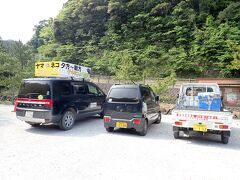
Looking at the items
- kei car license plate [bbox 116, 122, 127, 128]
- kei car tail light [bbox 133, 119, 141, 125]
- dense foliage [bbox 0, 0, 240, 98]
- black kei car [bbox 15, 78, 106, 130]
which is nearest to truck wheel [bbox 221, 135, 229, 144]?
kei car tail light [bbox 133, 119, 141, 125]

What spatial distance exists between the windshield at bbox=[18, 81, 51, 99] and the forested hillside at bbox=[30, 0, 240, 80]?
8499 mm

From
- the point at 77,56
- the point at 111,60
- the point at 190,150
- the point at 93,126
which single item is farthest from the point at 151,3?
the point at 190,150

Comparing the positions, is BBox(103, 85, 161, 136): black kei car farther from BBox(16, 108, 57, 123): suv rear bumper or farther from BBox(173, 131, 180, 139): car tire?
BBox(16, 108, 57, 123): suv rear bumper

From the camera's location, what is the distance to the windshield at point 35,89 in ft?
21.3

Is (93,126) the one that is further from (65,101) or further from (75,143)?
(75,143)

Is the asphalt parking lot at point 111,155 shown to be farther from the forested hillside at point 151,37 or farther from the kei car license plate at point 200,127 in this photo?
the forested hillside at point 151,37

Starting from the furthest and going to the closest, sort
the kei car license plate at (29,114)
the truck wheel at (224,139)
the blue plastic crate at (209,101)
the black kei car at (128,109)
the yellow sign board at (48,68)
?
the yellow sign board at (48,68), the blue plastic crate at (209,101), the kei car license plate at (29,114), the black kei car at (128,109), the truck wheel at (224,139)

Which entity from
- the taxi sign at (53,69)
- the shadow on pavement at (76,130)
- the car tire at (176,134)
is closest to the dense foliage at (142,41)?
the taxi sign at (53,69)

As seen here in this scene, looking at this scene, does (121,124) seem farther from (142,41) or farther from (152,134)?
(142,41)

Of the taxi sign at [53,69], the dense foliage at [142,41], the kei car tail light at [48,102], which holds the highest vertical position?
the dense foliage at [142,41]

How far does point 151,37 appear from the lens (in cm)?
2812

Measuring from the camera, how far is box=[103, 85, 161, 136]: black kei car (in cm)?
630

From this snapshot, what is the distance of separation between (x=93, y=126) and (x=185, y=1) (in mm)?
26567

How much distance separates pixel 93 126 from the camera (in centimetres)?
773
